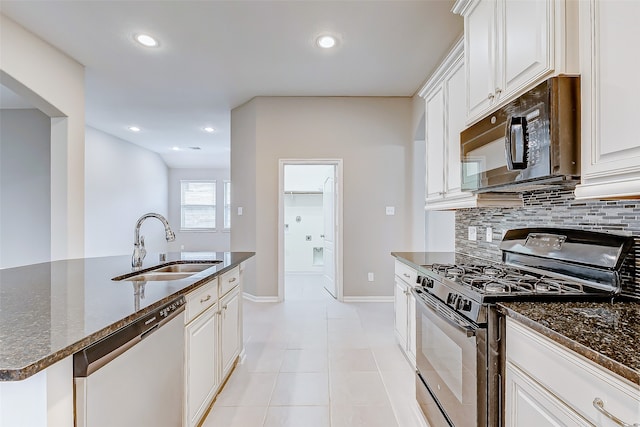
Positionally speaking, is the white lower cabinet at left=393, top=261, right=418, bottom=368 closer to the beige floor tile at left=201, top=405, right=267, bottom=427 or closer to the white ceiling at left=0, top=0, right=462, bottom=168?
the beige floor tile at left=201, top=405, right=267, bottom=427

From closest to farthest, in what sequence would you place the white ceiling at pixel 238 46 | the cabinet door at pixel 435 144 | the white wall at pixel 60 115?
1. the cabinet door at pixel 435 144
2. the white ceiling at pixel 238 46
3. the white wall at pixel 60 115

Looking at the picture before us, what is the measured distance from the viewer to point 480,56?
5.71ft

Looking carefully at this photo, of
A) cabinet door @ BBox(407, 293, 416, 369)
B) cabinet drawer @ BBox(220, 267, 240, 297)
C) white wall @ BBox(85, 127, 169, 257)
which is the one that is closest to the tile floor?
cabinet door @ BBox(407, 293, 416, 369)

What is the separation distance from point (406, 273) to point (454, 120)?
1181 mm

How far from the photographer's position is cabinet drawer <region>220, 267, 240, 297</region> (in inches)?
82.5

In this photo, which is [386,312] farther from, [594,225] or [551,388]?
[551,388]

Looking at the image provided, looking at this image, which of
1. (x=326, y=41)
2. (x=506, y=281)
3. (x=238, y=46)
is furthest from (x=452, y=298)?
(x=238, y=46)

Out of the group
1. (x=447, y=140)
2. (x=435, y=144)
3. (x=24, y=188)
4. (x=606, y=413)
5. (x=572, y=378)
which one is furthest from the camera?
(x=24, y=188)

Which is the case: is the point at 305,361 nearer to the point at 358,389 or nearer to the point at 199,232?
the point at 358,389

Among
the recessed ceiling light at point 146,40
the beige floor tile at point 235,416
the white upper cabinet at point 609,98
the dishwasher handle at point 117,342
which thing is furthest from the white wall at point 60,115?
the white upper cabinet at point 609,98

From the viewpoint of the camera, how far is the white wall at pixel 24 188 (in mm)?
4754

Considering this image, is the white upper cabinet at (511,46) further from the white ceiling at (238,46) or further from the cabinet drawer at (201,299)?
the cabinet drawer at (201,299)

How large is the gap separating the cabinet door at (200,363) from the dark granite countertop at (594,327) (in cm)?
143

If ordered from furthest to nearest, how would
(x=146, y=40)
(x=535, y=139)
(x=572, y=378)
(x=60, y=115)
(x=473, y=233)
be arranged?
(x=60, y=115)
(x=146, y=40)
(x=473, y=233)
(x=535, y=139)
(x=572, y=378)
